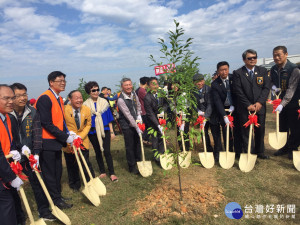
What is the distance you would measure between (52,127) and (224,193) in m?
3.31

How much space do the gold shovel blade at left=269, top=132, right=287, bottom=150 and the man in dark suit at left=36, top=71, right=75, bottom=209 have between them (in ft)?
14.7

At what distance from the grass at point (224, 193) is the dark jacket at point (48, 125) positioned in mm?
1301

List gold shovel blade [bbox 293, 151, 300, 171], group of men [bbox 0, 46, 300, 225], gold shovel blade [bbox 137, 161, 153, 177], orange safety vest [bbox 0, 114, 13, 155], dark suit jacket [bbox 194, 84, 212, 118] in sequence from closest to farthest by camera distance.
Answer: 1. orange safety vest [bbox 0, 114, 13, 155]
2. group of men [bbox 0, 46, 300, 225]
3. gold shovel blade [bbox 293, 151, 300, 171]
4. gold shovel blade [bbox 137, 161, 153, 177]
5. dark suit jacket [bbox 194, 84, 212, 118]

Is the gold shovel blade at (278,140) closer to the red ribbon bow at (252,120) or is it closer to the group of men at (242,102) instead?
the group of men at (242,102)

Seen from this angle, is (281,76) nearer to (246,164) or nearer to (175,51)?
(246,164)

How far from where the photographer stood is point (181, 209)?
10.3 feet

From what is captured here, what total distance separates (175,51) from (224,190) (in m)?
2.75

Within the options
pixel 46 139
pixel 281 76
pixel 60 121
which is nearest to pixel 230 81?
pixel 281 76

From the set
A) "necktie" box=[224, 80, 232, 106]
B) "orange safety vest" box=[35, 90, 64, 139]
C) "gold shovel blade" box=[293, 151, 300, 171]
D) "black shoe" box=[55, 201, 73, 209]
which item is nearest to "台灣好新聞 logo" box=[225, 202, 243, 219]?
"gold shovel blade" box=[293, 151, 300, 171]

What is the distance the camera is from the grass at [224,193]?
3.11 metres

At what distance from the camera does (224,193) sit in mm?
3580

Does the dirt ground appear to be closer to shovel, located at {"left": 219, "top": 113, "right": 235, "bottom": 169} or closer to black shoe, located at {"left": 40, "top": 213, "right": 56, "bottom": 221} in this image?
shovel, located at {"left": 219, "top": 113, "right": 235, "bottom": 169}

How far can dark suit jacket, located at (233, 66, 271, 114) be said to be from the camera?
4465 mm

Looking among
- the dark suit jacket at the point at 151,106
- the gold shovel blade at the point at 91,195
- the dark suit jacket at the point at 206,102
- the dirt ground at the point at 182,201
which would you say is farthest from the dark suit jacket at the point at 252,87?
the gold shovel blade at the point at 91,195
